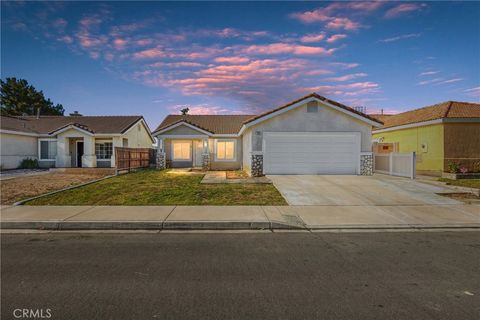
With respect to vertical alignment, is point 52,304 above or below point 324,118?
below

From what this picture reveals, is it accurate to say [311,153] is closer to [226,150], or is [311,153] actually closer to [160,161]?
[226,150]

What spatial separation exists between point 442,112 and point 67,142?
29.4m

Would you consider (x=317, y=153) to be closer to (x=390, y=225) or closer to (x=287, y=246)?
(x=390, y=225)

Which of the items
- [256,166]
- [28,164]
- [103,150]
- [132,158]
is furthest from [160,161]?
[28,164]

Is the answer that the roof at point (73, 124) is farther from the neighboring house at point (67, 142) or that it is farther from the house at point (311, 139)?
the house at point (311, 139)

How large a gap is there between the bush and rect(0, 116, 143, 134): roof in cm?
251

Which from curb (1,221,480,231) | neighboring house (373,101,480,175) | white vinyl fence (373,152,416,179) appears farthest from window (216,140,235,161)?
curb (1,221,480,231)

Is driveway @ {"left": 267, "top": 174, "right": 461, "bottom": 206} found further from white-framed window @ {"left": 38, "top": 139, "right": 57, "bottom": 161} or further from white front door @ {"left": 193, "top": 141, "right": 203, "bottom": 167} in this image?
white-framed window @ {"left": 38, "top": 139, "right": 57, "bottom": 161}

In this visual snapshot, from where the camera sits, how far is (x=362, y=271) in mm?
4461

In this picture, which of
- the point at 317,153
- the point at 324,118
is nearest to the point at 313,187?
the point at 317,153

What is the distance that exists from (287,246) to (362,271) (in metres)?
1.61

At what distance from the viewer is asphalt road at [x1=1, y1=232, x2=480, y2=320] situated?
3334 mm

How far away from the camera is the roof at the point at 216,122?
2472cm

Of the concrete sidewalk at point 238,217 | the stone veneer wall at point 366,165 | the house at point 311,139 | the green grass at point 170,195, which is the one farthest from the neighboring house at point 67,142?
the stone veneer wall at point 366,165
